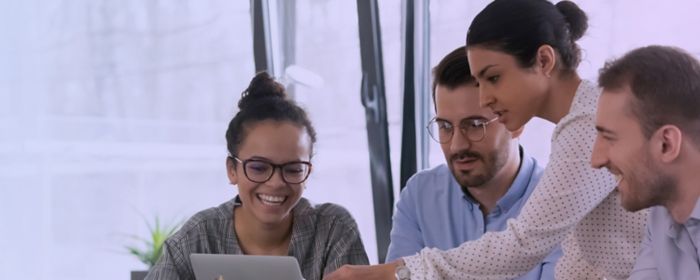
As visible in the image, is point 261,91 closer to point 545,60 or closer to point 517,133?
point 517,133

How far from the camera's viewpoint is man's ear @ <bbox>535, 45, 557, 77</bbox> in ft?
6.39

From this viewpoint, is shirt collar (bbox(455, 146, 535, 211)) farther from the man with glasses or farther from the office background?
the office background

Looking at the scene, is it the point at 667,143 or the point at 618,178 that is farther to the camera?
the point at 618,178

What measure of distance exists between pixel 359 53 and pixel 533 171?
1.95m

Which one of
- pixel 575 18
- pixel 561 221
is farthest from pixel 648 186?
pixel 575 18

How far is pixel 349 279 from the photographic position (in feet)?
6.28

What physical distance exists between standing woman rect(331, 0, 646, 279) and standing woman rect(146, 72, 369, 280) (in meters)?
0.60

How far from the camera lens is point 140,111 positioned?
196 inches

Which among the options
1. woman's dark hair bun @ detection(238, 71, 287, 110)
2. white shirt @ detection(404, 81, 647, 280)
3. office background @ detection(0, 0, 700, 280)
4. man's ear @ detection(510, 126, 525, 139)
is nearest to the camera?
white shirt @ detection(404, 81, 647, 280)

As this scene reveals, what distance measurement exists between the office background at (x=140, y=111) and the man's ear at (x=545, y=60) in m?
2.33

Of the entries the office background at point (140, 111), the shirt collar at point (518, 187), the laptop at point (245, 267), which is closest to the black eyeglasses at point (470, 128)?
the shirt collar at point (518, 187)

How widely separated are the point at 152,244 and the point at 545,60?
3251 millimetres

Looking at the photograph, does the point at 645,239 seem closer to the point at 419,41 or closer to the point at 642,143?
the point at 642,143

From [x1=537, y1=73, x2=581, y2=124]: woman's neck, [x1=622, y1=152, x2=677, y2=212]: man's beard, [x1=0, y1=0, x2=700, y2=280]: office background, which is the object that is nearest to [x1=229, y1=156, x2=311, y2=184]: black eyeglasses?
[x1=537, y1=73, x2=581, y2=124]: woman's neck
